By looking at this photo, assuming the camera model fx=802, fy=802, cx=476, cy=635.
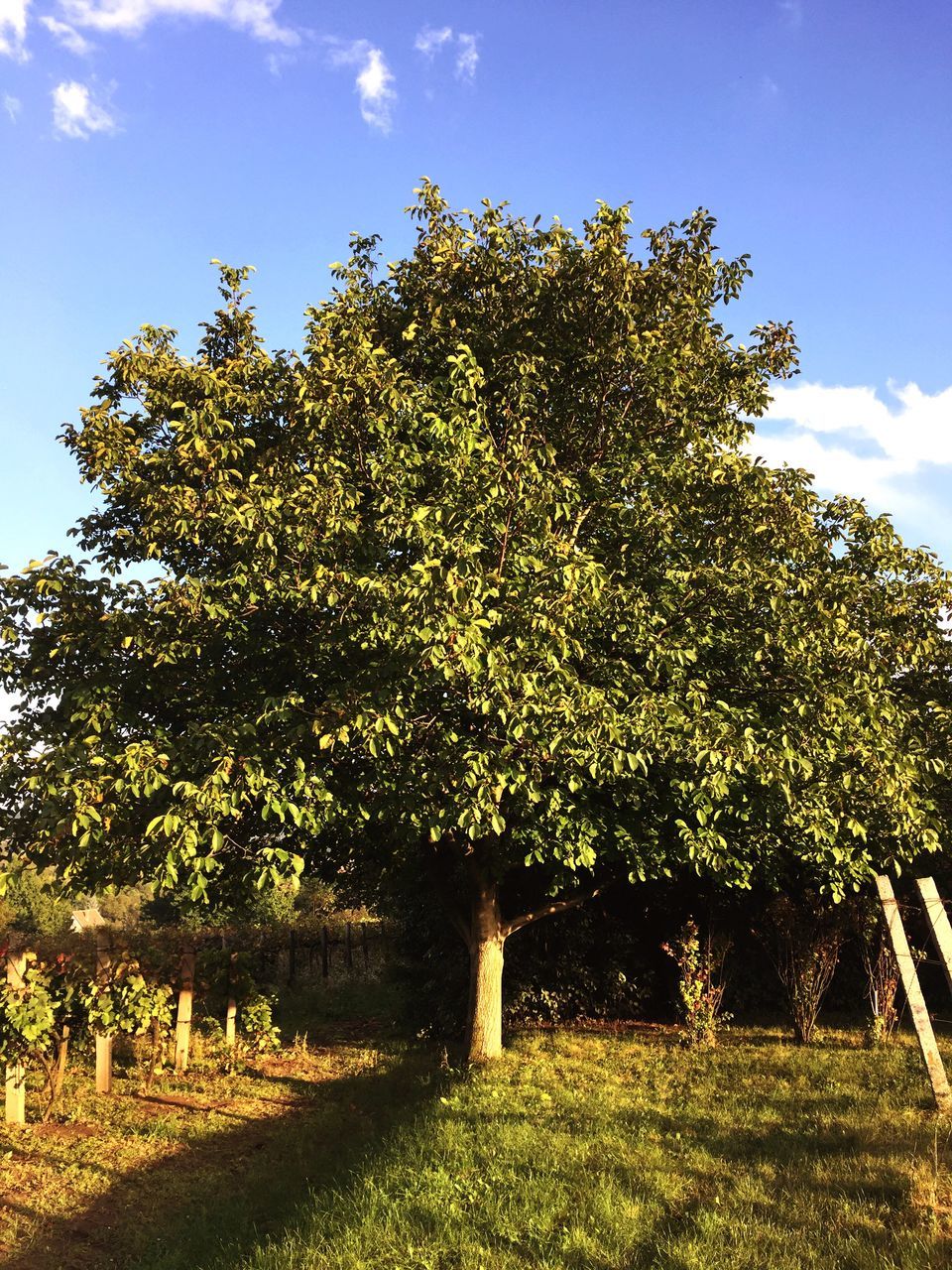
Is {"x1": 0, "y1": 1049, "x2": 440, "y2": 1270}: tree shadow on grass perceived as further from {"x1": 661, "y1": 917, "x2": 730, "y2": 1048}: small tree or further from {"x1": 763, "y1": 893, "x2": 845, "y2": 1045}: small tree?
{"x1": 763, "y1": 893, "x2": 845, "y2": 1045}: small tree

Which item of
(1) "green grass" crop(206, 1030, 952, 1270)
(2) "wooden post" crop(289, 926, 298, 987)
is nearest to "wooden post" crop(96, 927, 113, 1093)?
(1) "green grass" crop(206, 1030, 952, 1270)

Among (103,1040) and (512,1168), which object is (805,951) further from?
(103,1040)

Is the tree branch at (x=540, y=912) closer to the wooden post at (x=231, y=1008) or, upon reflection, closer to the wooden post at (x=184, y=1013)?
the wooden post at (x=231, y=1008)

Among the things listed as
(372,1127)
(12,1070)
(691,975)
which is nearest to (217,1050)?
(12,1070)

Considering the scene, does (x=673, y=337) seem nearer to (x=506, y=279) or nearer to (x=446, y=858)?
(x=506, y=279)

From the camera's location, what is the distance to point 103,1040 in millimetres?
12680

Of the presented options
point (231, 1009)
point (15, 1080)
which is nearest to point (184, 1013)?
point (231, 1009)

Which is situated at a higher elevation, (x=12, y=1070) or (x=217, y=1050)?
(x=12, y=1070)

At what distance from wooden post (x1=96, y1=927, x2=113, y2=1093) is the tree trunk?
5801 millimetres

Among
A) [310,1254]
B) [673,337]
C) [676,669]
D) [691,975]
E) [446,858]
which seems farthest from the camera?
[446,858]

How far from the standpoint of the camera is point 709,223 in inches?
511

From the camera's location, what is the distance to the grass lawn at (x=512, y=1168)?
622 centimetres

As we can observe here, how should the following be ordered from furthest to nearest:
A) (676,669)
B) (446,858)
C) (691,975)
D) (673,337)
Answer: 1. (446,858)
2. (691,975)
3. (673,337)
4. (676,669)

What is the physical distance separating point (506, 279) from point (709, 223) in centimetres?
344
